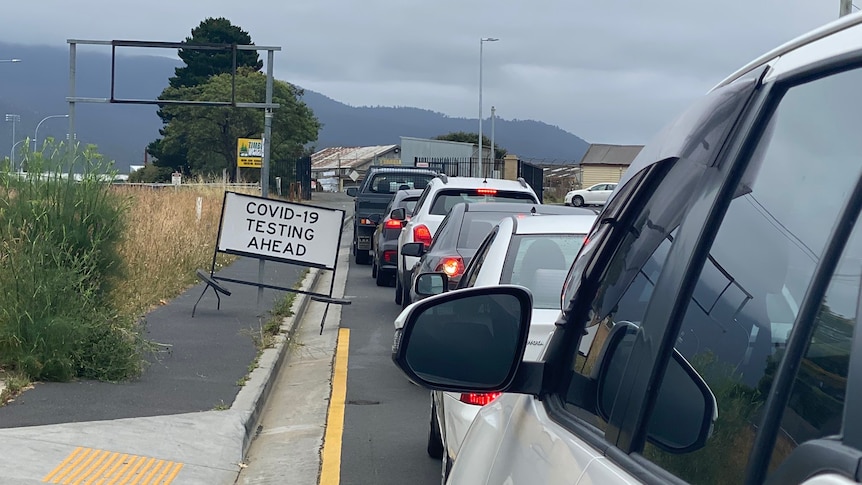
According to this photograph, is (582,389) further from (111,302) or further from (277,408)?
(111,302)

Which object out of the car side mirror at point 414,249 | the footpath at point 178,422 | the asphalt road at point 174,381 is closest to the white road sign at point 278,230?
the car side mirror at point 414,249

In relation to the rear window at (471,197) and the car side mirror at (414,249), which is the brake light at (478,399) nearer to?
the car side mirror at (414,249)

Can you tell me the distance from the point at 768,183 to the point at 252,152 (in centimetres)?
4479

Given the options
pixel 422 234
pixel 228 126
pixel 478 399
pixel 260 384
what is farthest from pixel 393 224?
pixel 228 126

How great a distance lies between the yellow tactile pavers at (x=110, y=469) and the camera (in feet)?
20.3

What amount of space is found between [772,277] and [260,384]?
7.89 meters

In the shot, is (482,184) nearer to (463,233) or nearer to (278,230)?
(278,230)

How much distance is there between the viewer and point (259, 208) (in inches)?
492

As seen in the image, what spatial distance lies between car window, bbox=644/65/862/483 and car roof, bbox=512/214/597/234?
15.8 ft

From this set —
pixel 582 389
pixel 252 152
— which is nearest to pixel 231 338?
pixel 582 389

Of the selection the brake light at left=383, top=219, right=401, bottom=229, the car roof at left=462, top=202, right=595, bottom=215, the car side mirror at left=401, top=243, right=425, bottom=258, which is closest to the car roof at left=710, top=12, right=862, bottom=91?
the car roof at left=462, top=202, right=595, bottom=215

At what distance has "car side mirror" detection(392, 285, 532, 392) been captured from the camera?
248 cm

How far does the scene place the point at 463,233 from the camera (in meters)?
9.85

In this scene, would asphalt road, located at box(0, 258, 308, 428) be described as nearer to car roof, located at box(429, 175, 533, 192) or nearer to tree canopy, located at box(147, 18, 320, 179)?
car roof, located at box(429, 175, 533, 192)
